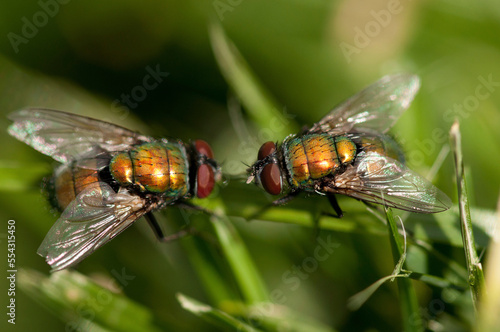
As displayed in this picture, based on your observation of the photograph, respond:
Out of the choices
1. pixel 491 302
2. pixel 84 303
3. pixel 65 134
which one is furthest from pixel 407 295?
pixel 65 134

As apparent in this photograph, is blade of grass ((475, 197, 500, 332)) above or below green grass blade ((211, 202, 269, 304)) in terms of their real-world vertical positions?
below

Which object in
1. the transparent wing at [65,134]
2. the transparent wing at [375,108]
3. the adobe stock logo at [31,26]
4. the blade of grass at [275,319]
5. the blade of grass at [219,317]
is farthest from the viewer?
the adobe stock logo at [31,26]

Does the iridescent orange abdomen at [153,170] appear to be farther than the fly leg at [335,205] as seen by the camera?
Yes

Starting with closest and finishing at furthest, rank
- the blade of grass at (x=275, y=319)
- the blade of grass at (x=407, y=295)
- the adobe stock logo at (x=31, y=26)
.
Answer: the blade of grass at (x=407, y=295), the blade of grass at (x=275, y=319), the adobe stock logo at (x=31, y=26)

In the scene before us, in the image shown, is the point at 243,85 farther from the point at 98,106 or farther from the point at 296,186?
the point at 98,106

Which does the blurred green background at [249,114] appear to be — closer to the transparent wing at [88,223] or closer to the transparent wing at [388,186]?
the transparent wing at [388,186]

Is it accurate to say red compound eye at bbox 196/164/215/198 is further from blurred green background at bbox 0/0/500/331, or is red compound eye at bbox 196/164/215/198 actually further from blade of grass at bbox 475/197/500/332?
blade of grass at bbox 475/197/500/332

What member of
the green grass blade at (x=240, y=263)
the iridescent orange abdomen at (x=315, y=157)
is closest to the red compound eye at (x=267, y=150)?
the iridescent orange abdomen at (x=315, y=157)
